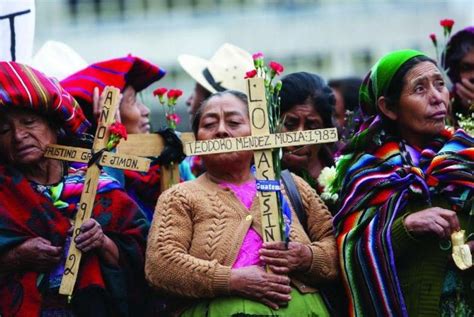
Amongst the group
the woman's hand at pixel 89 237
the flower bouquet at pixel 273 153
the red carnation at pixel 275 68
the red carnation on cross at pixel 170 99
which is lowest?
the woman's hand at pixel 89 237

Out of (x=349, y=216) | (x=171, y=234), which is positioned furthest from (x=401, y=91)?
(x=171, y=234)

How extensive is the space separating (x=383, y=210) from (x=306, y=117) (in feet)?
4.18

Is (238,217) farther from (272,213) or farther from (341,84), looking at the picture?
(341,84)

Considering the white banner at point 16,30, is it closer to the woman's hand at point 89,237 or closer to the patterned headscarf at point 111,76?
the patterned headscarf at point 111,76

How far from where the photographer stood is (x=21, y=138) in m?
8.04

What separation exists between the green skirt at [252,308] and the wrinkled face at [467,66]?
218 centimetres

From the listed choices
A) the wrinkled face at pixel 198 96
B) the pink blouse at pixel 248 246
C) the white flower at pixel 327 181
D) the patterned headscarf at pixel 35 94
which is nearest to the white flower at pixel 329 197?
the white flower at pixel 327 181

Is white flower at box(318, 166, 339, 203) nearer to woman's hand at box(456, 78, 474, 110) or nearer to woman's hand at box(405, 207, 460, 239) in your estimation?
woman's hand at box(405, 207, 460, 239)

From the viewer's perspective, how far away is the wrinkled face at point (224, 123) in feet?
26.1

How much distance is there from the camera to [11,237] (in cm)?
784

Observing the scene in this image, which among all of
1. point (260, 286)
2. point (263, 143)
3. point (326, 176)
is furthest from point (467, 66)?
point (260, 286)

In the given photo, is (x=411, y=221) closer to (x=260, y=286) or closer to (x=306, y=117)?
(x=260, y=286)

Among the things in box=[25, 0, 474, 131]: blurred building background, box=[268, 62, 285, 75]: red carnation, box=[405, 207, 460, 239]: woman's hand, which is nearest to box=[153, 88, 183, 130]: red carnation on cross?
box=[268, 62, 285, 75]: red carnation

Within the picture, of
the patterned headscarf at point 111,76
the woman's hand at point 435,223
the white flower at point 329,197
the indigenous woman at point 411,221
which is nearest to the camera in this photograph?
the woman's hand at point 435,223
